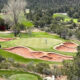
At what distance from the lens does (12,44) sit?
3684 cm

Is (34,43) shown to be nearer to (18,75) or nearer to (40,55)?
(40,55)

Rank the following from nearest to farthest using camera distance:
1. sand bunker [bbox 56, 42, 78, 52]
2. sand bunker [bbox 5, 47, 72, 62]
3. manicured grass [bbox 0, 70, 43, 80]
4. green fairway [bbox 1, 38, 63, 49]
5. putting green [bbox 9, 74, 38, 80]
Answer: putting green [bbox 9, 74, 38, 80] < manicured grass [bbox 0, 70, 43, 80] < sand bunker [bbox 5, 47, 72, 62] < green fairway [bbox 1, 38, 63, 49] < sand bunker [bbox 56, 42, 78, 52]

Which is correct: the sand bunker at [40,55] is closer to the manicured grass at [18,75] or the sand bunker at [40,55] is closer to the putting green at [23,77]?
the manicured grass at [18,75]

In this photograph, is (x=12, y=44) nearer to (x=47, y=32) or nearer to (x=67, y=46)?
(x=67, y=46)

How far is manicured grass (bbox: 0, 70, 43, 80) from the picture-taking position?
18.2m

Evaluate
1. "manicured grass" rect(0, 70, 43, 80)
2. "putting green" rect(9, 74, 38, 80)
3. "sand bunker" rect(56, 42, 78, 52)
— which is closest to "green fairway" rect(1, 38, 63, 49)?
"sand bunker" rect(56, 42, 78, 52)

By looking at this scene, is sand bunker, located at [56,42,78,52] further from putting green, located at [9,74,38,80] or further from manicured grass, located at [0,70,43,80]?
putting green, located at [9,74,38,80]

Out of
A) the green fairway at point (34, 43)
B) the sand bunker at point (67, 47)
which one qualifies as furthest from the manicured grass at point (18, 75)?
the sand bunker at point (67, 47)

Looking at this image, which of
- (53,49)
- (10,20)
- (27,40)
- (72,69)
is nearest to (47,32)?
(10,20)

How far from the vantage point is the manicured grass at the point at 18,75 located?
18.2 m

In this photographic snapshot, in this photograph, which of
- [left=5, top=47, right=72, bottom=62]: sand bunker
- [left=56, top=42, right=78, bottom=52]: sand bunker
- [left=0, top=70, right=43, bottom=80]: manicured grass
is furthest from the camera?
[left=56, top=42, right=78, bottom=52]: sand bunker

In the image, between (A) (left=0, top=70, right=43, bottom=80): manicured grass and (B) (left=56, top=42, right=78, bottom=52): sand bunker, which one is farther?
(B) (left=56, top=42, right=78, bottom=52): sand bunker

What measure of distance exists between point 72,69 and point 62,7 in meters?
75.3

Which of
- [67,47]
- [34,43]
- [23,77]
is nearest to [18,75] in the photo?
[23,77]
